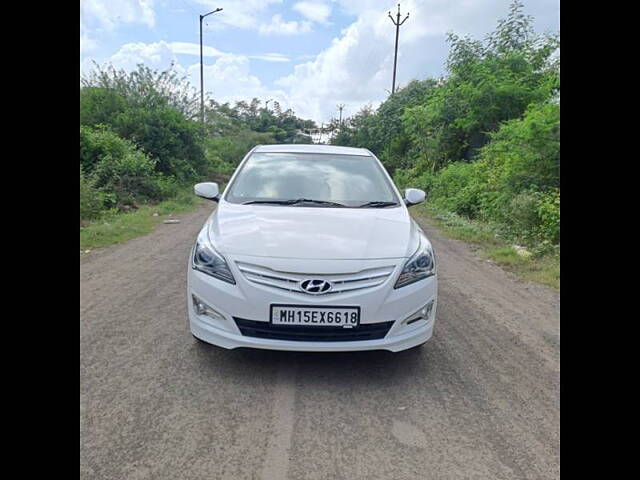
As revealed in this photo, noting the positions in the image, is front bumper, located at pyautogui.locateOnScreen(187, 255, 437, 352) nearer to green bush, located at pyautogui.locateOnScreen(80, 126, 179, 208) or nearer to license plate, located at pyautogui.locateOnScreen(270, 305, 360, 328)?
license plate, located at pyautogui.locateOnScreen(270, 305, 360, 328)

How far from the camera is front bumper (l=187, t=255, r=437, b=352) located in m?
2.99

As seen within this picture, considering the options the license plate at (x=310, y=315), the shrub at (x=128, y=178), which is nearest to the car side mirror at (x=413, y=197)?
the license plate at (x=310, y=315)

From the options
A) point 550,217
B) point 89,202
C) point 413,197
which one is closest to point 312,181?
point 413,197

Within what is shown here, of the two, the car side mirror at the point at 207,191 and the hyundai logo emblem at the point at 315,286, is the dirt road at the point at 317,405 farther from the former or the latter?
the car side mirror at the point at 207,191

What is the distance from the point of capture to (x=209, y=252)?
10.8 ft

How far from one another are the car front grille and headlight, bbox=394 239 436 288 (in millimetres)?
150

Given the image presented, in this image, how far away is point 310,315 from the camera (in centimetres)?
296

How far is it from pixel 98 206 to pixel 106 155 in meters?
3.08

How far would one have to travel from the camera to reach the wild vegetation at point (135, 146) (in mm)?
11984

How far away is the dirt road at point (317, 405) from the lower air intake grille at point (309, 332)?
13.4 inches

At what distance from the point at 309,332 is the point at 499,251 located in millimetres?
5464

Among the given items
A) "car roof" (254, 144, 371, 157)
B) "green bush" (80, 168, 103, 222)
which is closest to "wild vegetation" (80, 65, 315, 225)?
"green bush" (80, 168, 103, 222)
